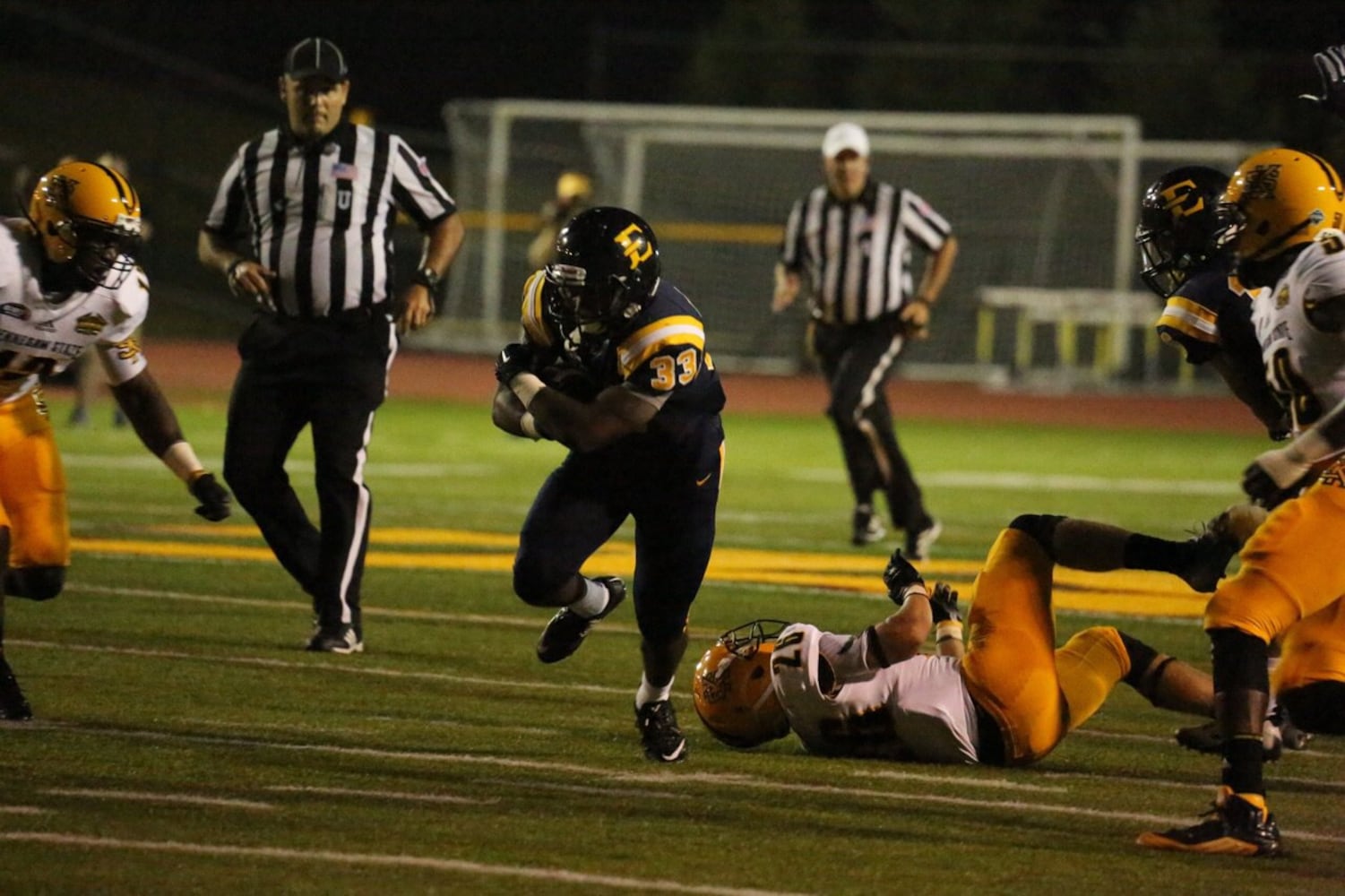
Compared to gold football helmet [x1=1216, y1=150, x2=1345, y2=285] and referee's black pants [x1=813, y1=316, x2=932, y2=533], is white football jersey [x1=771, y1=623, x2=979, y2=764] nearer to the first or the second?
gold football helmet [x1=1216, y1=150, x2=1345, y2=285]

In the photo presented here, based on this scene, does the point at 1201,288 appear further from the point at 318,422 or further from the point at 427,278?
the point at 318,422

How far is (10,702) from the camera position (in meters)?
5.41

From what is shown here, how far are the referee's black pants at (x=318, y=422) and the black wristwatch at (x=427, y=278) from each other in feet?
0.74

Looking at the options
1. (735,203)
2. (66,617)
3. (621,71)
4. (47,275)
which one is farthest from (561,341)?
(621,71)

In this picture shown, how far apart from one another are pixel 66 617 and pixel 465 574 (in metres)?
1.83

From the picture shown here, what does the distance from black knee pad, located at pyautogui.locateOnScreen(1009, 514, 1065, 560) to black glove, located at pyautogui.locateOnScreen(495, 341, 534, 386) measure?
1238mm

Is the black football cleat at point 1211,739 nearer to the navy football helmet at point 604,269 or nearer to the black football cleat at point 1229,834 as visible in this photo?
the black football cleat at point 1229,834

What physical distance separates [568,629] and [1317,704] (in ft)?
6.26

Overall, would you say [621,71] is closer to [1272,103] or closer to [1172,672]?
[1272,103]

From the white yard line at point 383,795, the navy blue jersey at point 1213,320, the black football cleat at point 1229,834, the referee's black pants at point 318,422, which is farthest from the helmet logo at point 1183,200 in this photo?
the referee's black pants at point 318,422

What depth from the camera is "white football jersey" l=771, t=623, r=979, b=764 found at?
5.16 metres

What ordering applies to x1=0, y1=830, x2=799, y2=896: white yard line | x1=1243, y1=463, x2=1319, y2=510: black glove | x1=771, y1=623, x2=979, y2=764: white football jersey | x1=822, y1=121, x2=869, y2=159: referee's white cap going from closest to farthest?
x1=0, y1=830, x2=799, y2=896: white yard line < x1=1243, y1=463, x2=1319, y2=510: black glove < x1=771, y1=623, x2=979, y2=764: white football jersey < x1=822, y1=121, x2=869, y2=159: referee's white cap

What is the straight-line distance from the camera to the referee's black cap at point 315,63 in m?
6.89

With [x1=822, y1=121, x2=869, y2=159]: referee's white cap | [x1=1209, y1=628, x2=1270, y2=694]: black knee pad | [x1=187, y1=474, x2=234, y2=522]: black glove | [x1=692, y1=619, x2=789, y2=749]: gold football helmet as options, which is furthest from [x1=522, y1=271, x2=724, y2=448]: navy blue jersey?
[x1=822, y1=121, x2=869, y2=159]: referee's white cap
